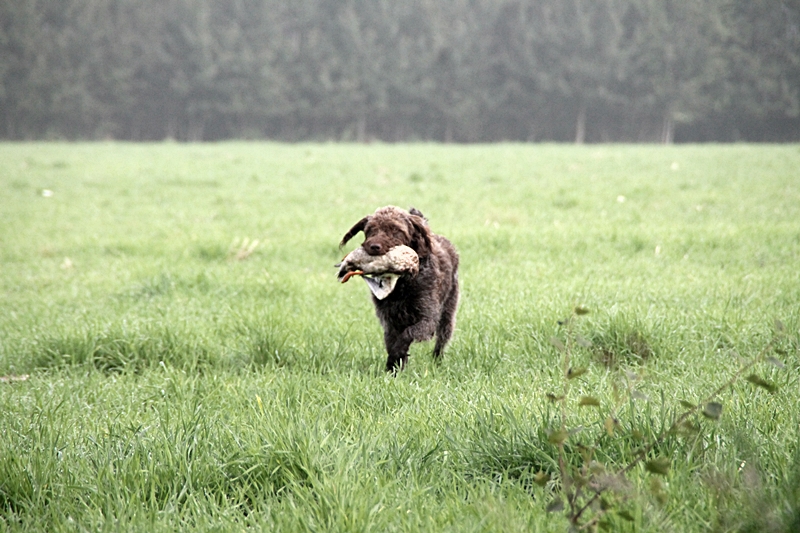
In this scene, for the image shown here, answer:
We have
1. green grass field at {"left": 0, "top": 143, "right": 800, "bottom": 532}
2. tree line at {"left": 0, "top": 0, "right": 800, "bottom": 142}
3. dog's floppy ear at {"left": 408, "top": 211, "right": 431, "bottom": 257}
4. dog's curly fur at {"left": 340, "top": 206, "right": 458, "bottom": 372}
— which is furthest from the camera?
tree line at {"left": 0, "top": 0, "right": 800, "bottom": 142}

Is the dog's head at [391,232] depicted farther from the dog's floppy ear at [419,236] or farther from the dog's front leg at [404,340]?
the dog's front leg at [404,340]

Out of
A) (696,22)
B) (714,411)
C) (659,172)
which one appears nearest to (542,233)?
(714,411)

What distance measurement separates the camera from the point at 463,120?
54156 millimetres

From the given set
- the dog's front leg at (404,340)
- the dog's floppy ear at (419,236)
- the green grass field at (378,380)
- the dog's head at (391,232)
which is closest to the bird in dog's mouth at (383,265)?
the dog's head at (391,232)

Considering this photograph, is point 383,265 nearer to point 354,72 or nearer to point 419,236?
point 419,236

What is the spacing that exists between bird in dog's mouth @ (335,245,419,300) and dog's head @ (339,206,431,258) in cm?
4

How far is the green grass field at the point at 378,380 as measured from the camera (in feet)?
7.04

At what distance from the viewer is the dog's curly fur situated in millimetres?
3490

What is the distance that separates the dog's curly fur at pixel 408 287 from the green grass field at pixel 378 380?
0.23 m

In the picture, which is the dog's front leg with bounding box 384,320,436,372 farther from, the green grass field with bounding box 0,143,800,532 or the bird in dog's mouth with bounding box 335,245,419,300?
the bird in dog's mouth with bounding box 335,245,419,300

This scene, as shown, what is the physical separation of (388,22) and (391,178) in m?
42.4

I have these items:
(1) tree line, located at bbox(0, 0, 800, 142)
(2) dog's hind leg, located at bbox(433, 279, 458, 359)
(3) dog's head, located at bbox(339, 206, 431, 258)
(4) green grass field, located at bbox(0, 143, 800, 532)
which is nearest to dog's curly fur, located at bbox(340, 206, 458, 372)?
(3) dog's head, located at bbox(339, 206, 431, 258)

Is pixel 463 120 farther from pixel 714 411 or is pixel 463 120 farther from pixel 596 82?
pixel 714 411

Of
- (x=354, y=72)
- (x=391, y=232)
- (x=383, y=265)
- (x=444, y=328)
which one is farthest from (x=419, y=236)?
(x=354, y=72)
